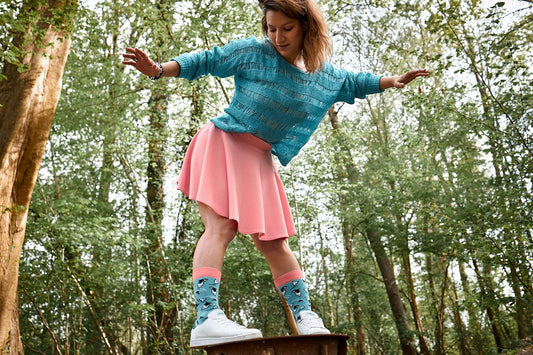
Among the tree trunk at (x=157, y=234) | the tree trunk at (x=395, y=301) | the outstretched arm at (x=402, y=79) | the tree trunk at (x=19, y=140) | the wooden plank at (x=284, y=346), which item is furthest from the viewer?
the tree trunk at (x=395, y=301)

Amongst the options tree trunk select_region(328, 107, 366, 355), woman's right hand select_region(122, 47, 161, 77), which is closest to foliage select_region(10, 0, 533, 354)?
tree trunk select_region(328, 107, 366, 355)

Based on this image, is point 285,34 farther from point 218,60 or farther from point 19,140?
point 19,140

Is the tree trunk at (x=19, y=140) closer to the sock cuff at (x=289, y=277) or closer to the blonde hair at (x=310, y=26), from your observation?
the blonde hair at (x=310, y=26)

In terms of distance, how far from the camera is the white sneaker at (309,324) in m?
1.85

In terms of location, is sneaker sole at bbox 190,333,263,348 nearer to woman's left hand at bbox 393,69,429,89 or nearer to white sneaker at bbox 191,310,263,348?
white sneaker at bbox 191,310,263,348

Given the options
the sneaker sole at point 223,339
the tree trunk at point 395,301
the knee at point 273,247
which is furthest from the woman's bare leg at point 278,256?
the tree trunk at point 395,301

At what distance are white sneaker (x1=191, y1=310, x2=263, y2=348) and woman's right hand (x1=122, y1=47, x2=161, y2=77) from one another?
933 mm

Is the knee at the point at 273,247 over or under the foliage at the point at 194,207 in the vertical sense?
under

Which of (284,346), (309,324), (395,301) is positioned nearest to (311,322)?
(309,324)

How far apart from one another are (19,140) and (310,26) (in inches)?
143

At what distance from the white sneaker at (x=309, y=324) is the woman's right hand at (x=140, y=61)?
1.12m

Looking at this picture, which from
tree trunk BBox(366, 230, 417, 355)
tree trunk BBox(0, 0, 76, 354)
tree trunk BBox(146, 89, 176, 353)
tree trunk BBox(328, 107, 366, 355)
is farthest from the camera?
tree trunk BBox(328, 107, 366, 355)

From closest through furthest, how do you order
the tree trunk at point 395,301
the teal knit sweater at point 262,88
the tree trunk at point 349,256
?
the teal knit sweater at point 262,88 < the tree trunk at point 395,301 < the tree trunk at point 349,256

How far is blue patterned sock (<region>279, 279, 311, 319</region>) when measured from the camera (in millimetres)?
2008
